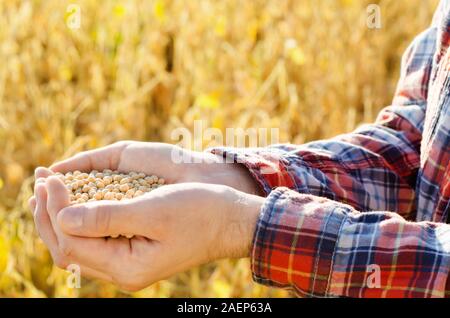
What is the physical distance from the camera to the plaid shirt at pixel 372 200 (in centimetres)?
89

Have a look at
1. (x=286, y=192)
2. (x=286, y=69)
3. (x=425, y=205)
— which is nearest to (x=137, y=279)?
(x=286, y=192)

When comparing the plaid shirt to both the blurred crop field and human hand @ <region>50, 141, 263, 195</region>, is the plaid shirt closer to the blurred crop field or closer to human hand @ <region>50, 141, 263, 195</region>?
human hand @ <region>50, 141, 263, 195</region>

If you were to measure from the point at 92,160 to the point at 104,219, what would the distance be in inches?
10.6

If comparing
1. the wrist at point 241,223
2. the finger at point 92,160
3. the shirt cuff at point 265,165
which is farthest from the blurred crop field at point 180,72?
the wrist at point 241,223

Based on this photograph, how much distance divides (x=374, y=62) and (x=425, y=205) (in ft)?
4.72

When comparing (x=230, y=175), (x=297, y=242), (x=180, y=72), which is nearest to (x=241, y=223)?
(x=297, y=242)

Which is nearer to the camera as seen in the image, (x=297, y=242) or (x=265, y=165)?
(x=297, y=242)

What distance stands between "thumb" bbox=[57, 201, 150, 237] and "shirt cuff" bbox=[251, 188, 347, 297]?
0.14 meters

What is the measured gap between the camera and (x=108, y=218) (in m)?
0.96

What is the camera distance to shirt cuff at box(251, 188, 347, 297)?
2.99 ft

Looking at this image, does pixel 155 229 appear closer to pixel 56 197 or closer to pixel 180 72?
pixel 56 197

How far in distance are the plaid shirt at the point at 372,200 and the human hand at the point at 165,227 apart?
41 mm

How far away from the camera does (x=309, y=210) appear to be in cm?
93

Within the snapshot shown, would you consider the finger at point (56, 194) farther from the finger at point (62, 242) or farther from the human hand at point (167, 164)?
the human hand at point (167, 164)
